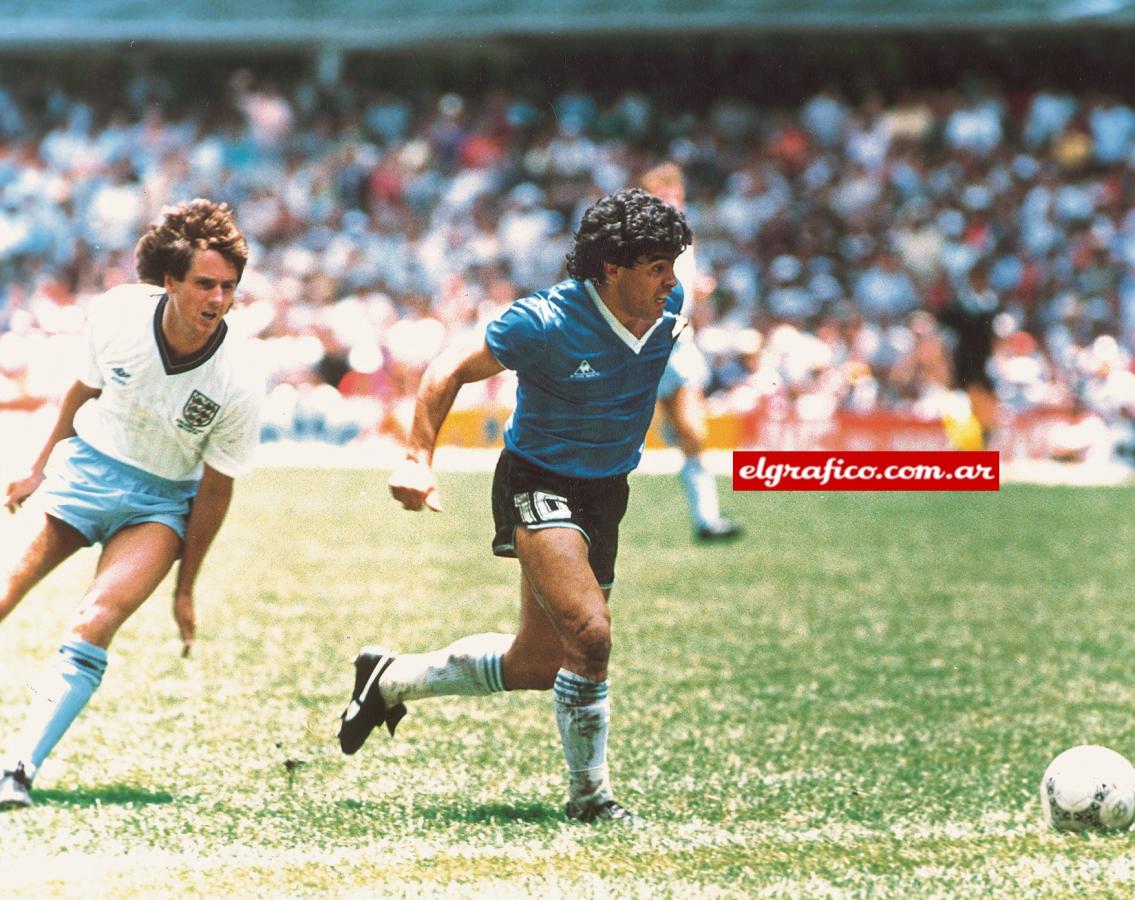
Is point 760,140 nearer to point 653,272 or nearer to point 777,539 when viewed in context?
point 777,539

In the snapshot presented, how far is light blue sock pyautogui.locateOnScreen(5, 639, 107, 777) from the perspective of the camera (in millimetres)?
5504

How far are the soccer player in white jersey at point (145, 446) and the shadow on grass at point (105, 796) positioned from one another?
0.18m

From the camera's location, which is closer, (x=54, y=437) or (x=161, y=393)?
(x=161, y=393)

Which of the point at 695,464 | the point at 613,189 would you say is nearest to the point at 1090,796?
the point at 695,464

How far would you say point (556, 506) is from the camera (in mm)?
5523

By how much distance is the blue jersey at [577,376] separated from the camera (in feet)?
17.9

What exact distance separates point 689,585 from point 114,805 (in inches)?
229

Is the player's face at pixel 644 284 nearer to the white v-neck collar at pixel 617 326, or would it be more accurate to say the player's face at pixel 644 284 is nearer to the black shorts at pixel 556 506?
the white v-neck collar at pixel 617 326

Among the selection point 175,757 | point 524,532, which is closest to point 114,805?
point 175,757

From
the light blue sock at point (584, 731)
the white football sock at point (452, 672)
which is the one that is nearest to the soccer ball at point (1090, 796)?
the light blue sock at point (584, 731)

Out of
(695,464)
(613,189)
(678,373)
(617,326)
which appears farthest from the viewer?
(613,189)

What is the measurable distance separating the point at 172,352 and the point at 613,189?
18.3 metres

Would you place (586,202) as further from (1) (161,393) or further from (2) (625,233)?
(2) (625,233)

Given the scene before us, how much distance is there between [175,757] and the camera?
20.7ft
